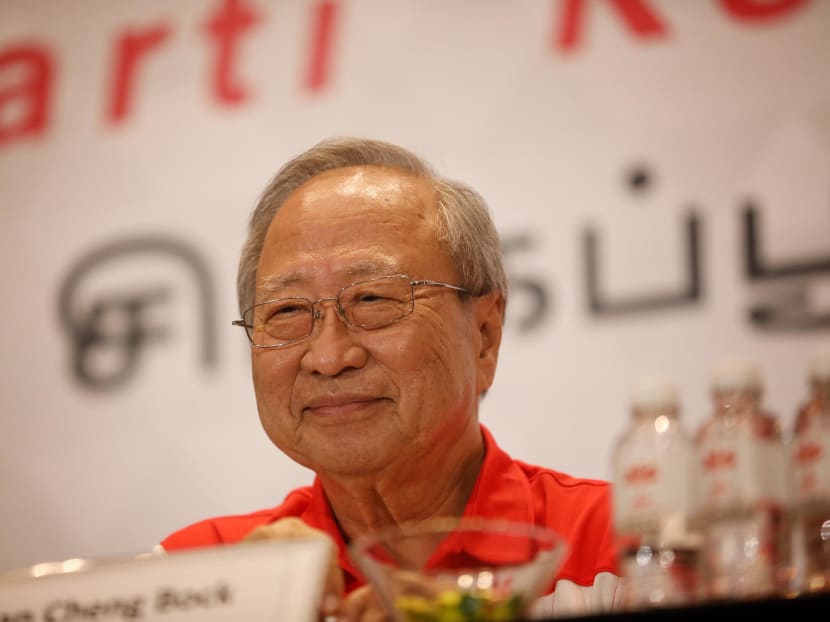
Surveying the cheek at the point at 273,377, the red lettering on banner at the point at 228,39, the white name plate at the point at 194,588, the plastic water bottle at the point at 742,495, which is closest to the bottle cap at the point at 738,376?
the plastic water bottle at the point at 742,495

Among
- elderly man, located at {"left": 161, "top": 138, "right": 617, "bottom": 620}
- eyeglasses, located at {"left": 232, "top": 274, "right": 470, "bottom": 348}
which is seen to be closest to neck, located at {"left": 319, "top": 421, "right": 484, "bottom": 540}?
elderly man, located at {"left": 161, "top": 138, "right": 617, "bottom": 620}

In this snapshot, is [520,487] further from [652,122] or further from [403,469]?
[652,122]

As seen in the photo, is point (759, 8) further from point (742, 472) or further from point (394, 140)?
point (742, 472)

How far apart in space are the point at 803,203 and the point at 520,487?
3.41 ft

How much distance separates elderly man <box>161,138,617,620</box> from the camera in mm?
1825

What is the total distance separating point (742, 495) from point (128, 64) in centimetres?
239

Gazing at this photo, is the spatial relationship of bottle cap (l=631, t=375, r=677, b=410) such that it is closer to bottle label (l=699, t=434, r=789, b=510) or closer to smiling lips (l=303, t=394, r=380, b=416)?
bottle label (l=699, t=434, r=789, b=510)

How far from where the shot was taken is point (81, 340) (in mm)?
2930

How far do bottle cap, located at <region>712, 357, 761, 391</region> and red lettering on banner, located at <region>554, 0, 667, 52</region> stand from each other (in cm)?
164

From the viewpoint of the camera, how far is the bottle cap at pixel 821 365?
1221mm

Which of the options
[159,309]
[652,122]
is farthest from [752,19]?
[159,309]

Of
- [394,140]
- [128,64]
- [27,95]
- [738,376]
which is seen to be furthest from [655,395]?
[27,95]

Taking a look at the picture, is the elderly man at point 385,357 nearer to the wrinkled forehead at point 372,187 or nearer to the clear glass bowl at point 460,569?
the wrinkled forehead at point 372,187

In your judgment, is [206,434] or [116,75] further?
[116,75]
